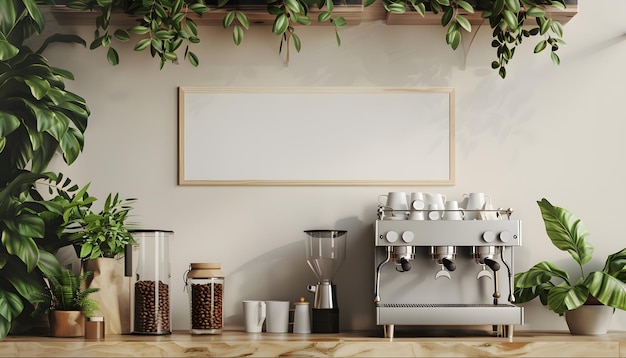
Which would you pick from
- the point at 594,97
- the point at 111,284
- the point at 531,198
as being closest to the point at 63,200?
the point at 111,284

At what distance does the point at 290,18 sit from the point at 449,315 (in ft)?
4.04

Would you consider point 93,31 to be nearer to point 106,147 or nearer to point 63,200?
point 106,147

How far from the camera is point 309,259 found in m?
3.05

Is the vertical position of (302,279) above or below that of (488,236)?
below

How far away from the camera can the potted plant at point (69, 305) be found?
2.77 meters

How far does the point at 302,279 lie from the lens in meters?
3.18

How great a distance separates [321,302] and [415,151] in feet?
2.33

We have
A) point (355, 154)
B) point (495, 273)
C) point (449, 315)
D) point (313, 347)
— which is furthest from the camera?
point (355, 154)

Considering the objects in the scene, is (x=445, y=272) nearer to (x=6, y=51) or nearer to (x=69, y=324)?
(x=69, y=324)

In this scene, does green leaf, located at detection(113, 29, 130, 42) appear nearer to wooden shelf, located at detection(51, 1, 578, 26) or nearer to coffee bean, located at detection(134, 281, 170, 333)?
wooden shelf, located at detection(51, 1, 578, 26)

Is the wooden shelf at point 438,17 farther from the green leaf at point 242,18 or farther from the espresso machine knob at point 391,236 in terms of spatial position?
the espresso machine knob at point 391,236

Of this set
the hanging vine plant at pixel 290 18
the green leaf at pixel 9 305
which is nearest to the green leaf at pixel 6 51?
the hanging vine plant at pixel 290 18

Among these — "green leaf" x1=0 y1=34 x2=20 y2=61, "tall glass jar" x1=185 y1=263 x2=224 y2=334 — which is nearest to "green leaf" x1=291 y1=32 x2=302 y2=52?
"tall glass jar" x1=185 y1=263 x2=224 y2=334

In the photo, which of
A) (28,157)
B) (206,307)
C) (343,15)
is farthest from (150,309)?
(343,15)
